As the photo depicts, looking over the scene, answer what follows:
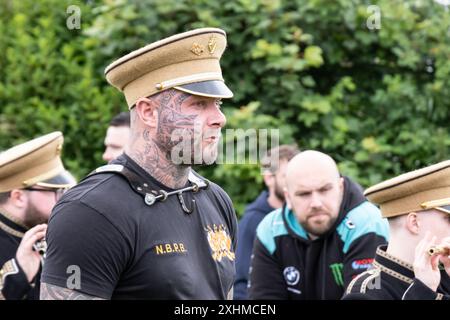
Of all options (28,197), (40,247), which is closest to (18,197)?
(28,197)

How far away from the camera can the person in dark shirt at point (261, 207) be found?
22.7ft

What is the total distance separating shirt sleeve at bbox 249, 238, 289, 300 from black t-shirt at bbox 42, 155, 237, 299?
2.17 meters

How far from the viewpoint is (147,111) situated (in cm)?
367

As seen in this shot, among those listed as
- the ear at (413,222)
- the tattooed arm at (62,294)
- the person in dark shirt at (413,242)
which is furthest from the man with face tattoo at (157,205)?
the ear at (413,222)

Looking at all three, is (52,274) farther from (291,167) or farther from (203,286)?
(291,167)

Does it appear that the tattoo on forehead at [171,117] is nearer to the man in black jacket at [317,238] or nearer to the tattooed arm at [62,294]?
the tattooed arm at [62,294]

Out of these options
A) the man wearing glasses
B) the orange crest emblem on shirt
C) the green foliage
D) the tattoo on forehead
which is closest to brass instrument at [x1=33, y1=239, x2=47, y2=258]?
the man wearing glasses

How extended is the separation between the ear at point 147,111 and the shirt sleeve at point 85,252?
0.47 metres

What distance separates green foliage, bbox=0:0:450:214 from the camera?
769 centimetres

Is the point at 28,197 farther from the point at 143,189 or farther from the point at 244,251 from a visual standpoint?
the point at 244,251

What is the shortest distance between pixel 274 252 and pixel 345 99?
2.51 metres

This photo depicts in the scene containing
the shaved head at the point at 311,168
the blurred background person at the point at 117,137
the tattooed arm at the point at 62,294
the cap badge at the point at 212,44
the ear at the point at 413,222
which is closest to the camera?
the tattooed arm at the point at 62,294

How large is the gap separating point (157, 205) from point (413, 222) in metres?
1.40

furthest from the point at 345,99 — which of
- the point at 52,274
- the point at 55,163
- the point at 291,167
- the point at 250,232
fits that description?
the point at 52,274
